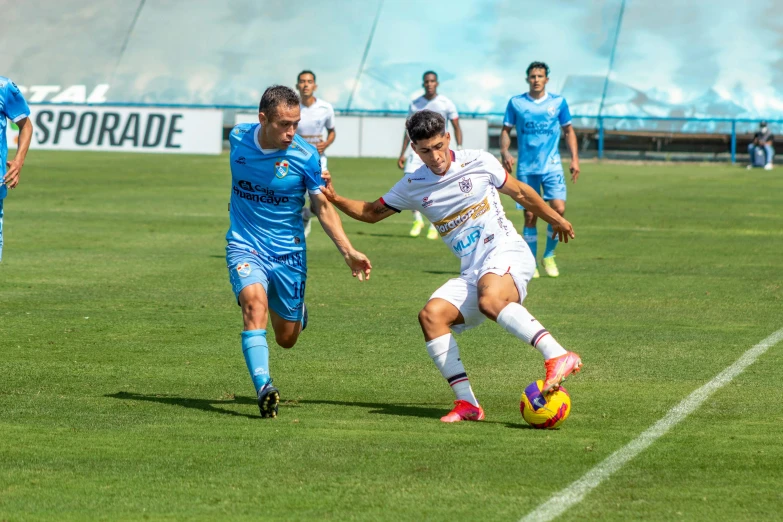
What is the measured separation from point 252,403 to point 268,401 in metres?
0.60

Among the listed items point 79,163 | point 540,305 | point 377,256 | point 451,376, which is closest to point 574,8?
point 79,163

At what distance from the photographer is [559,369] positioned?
21.0ft

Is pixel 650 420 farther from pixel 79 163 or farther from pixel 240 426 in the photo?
pixel 79 163

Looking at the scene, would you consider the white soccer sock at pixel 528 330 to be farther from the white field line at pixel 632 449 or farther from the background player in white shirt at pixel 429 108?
the background player in white shirt at pixel 429 108

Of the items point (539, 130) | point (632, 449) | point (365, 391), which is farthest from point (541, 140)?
point (632, 449)

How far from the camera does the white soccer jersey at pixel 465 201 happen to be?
707cm

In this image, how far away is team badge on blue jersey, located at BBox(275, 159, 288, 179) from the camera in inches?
278

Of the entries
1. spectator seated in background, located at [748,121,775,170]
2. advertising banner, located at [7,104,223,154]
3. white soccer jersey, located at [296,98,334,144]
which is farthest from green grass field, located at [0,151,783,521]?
spectator seated in background, located at [748,121,775,170]

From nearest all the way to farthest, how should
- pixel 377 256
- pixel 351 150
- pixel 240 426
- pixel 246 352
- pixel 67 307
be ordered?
pixel 240 426 → pixel 246 352 → pixel 67 307 → pixel 377 256 → pixel 351 150

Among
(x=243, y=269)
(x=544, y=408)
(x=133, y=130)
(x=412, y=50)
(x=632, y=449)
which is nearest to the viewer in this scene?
(x=632, y=449)

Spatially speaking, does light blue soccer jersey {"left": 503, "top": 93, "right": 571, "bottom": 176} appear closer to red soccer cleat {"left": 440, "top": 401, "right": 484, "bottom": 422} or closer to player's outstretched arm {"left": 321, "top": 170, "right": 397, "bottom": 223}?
player's outstretched arm {"left": 321, "top": 170, "right": 397, "bottom": 223}

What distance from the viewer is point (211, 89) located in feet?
160

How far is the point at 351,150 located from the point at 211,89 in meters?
12.9

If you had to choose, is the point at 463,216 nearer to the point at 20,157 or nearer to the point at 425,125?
the point at 425,125
